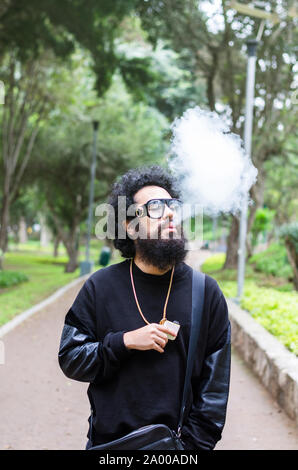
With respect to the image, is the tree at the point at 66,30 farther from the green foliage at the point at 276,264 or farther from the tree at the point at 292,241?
the green foliage at the point at 276,264

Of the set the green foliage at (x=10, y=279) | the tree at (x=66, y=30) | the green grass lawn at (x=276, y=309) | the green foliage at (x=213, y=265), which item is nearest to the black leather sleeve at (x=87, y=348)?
the green grass lawn at (x=276, y=309)

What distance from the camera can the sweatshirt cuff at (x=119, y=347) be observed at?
2205 millimetres

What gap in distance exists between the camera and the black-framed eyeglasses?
93.7 inches

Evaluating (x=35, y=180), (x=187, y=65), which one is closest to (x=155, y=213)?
(x=187, y=65)

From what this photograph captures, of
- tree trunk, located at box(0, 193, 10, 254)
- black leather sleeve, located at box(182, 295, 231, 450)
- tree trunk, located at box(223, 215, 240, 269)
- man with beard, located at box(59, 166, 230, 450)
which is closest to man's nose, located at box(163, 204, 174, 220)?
man with beard, located at box(59, 166, 230, 450)

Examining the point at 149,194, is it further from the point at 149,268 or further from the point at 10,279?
the point at 10,279

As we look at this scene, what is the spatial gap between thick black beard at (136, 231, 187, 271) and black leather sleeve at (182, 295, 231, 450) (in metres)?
0.40

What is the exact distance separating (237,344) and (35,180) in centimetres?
1965

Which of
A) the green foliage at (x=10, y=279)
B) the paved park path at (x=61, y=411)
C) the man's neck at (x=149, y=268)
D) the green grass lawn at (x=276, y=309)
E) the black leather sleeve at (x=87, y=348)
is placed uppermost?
the man's neck at (x=149, y=268)

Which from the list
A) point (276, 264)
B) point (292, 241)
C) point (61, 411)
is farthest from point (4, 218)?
point (61, 411)

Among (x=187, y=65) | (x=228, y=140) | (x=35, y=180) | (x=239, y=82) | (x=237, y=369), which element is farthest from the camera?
(x=35, y=180)

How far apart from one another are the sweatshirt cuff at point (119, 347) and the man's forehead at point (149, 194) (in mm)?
599
